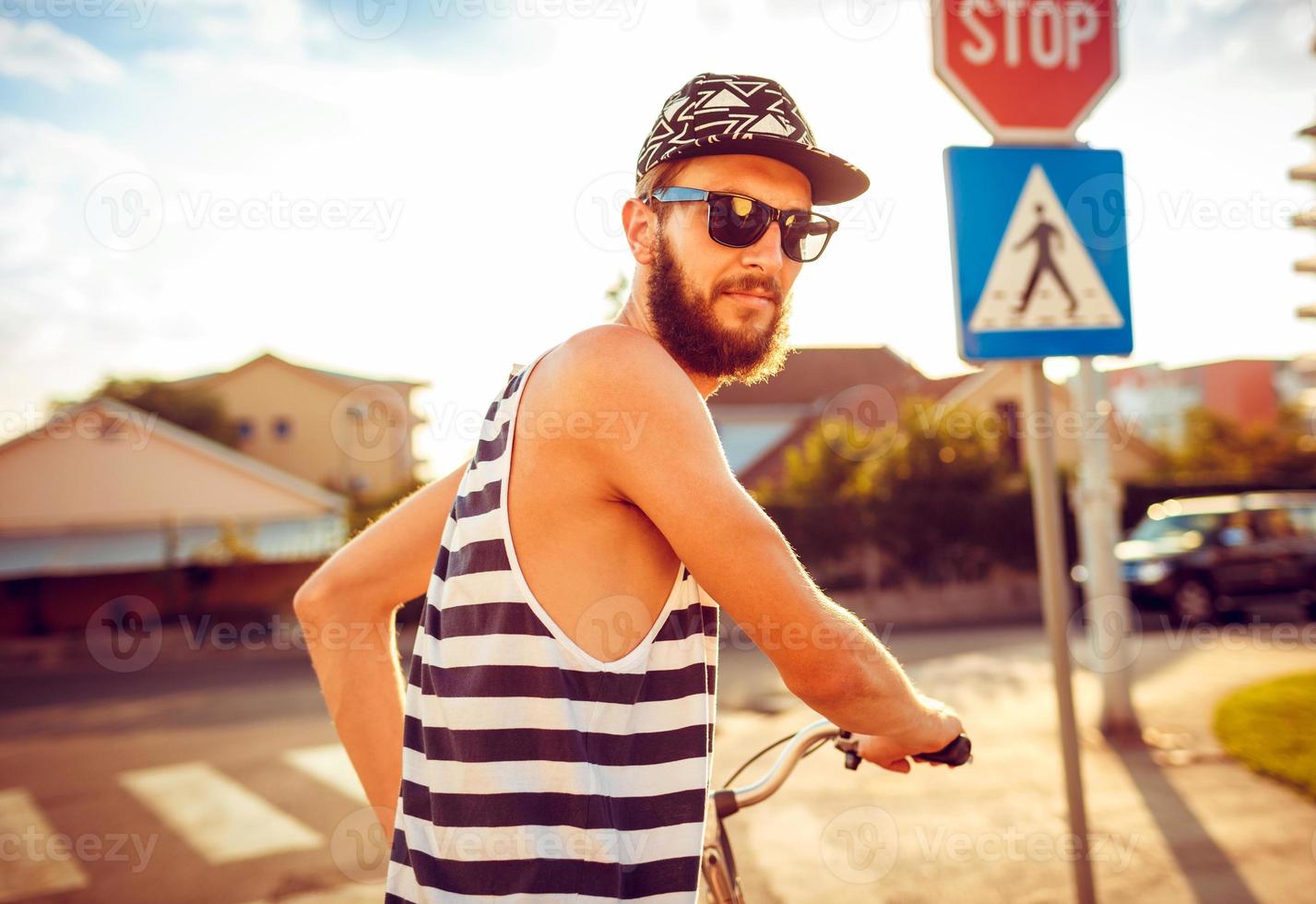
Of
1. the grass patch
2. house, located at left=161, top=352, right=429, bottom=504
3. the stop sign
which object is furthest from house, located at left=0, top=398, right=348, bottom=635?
the stop sign

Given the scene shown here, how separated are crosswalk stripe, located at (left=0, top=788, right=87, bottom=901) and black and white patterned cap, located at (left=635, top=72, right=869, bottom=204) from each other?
518 cm

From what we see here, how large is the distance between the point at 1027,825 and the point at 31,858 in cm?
552

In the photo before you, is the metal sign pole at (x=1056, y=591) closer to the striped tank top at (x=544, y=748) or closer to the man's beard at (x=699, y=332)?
the man's beard at (x=699, y=332)

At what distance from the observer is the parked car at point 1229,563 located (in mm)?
13984

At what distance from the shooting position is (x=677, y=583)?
137 cm

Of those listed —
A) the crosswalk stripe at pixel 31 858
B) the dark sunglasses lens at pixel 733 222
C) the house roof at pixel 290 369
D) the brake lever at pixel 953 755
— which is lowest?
the crosswalk stripe at pixel 31 858

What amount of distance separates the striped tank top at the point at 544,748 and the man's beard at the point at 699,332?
1.09ft

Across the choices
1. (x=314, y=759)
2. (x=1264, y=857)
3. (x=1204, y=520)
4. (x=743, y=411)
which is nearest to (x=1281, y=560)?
(x=1204, y=520)

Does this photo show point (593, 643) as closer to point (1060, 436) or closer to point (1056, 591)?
point (1056, 591)

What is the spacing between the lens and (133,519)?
915 inches

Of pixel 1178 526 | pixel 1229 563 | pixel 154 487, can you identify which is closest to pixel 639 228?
pixel 1229 563

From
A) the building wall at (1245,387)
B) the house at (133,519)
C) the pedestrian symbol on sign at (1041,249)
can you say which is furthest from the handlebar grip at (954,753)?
the building wall at (1245,387)

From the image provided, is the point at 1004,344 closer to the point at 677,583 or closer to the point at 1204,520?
the point at 677,583

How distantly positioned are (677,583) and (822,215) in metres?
0.84
